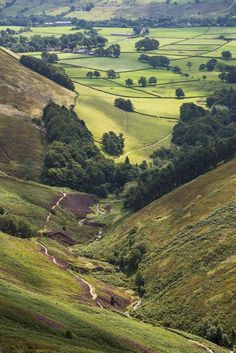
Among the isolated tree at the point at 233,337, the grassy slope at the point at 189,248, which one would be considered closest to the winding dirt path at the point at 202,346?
the isolated tree at the point at 233,337

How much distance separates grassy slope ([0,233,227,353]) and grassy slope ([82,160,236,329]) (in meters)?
12.3

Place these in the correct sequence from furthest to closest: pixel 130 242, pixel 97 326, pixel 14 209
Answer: pixel 14 209 → pixel 130 242 → pixel 97 326

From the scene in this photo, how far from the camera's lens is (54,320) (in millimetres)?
78188

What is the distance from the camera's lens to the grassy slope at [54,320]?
65688 mm

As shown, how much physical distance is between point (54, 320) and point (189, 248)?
198 ft

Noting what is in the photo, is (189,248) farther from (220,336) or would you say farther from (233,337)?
(233,337)

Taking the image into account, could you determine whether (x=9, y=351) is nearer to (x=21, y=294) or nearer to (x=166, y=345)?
(x=21, y=294)

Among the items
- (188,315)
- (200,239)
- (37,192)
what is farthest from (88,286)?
(37,192)

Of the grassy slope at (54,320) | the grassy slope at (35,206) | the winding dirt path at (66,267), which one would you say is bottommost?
the grassy slope at (35,206)

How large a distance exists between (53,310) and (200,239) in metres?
58.2

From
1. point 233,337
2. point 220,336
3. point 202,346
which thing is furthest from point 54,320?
point 233,337

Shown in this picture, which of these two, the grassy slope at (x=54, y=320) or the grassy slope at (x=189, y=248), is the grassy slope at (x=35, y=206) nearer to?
the grassy slope at (x=189, y=248)

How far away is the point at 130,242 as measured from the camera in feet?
512

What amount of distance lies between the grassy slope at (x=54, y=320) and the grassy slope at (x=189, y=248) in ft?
40.5
